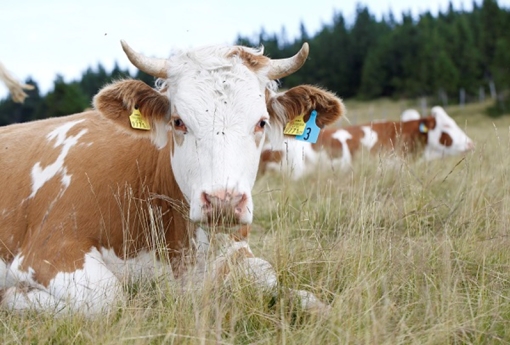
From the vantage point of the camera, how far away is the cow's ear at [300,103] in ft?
14.8

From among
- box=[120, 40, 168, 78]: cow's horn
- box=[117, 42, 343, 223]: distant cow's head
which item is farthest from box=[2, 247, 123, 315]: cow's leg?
box=[120, 40, 168, 78]: cow's horn

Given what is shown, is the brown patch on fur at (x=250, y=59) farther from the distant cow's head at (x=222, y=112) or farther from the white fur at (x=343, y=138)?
the white fur at (x=343, y=138)

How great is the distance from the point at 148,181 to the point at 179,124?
2.64ft

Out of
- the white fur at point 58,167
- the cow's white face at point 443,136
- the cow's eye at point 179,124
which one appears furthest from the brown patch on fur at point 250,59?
the cow's white face at point 443,136

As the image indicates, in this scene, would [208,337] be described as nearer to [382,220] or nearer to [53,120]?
[382,220]

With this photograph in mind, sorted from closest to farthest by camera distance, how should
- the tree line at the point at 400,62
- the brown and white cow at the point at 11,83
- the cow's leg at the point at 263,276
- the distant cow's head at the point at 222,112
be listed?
the cow's leg at the point at 263,276
the distant cow's head at the point at 222,112
the brown and white cow at the point at 11,83
the tree line at the point at 400,62

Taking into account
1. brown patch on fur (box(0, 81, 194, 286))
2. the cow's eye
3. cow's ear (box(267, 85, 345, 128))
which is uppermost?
the cow's eye

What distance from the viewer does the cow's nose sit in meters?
3.42

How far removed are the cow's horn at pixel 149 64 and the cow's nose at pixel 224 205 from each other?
3.99 ft

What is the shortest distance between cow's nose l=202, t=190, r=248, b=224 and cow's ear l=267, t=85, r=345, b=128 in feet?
3.98

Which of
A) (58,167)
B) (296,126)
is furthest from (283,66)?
(58,167)

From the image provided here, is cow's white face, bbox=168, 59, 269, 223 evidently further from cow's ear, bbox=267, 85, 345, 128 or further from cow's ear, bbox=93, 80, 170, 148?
cow's ear, bbox=267, 85, 345, 128

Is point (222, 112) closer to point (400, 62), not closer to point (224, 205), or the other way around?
point (224, 205)

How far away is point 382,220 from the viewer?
4.92 metres
